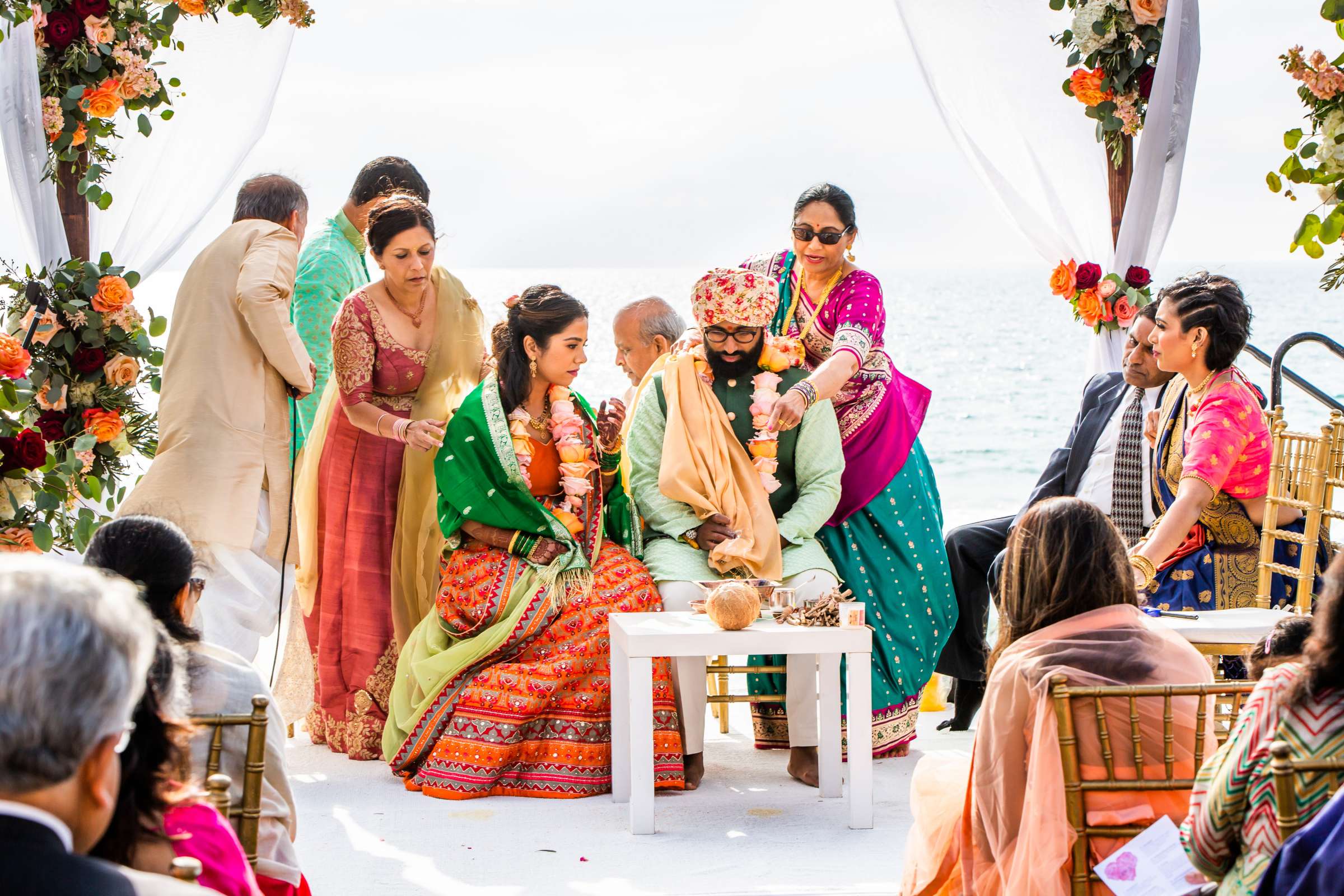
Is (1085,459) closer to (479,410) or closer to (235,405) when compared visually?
(479,410)

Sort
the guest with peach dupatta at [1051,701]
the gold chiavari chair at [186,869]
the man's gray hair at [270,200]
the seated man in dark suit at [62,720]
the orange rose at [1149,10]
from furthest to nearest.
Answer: the orange rose at [1149,10] → the man's gray hair at [270,200] → the guest with peach dupatta at [1051,701] → the gold chiavari chair at [186,869] → the seated man in dark suit at [62,720]

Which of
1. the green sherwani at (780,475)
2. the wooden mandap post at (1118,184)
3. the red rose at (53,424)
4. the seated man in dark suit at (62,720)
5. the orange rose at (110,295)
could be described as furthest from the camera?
the wooden mandap post at (1118,184)

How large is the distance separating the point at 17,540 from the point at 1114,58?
4.15m

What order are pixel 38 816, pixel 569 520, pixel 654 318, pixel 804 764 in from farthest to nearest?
pixel 654 318 < pixel 569 520 < pixel 804 764 < pixel 38 816

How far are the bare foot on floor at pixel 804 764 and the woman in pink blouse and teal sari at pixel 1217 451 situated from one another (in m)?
1.16

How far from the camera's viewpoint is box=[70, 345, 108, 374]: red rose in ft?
15.0

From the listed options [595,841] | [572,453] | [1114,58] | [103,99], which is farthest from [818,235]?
[103,99]

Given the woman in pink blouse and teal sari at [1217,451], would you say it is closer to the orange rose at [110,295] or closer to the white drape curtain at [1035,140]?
the white drape curtain at [1035,140]

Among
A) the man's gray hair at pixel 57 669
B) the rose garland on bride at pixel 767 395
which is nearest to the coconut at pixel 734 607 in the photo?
the rose garland on bride at pixel 767 395

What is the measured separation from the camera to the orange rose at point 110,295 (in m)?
4.61

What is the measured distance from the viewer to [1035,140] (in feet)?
18.9

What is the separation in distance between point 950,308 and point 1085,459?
41989 mm

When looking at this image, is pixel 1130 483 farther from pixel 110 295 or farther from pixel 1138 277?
pixel 110 295

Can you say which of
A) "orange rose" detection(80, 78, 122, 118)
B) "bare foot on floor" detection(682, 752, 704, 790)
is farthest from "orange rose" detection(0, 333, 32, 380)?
"bare foot on floor" detection(682, 752, 704, 790)
